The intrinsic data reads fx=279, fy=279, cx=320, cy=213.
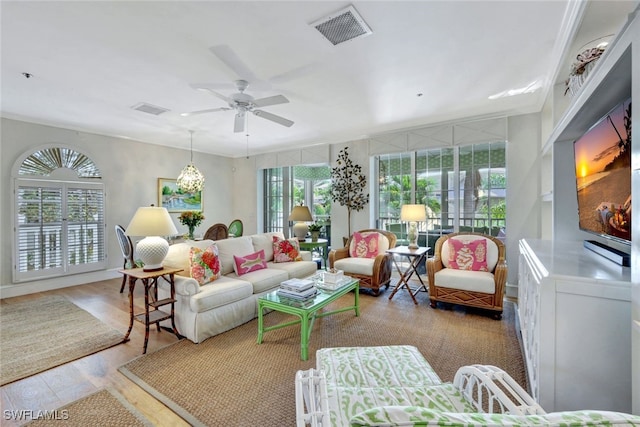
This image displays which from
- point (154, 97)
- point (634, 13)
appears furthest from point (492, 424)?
point (154, 97)

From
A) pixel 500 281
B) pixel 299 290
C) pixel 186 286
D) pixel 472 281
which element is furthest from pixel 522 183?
pixel 186 286

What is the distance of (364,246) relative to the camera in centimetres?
447

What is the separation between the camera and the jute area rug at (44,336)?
2352 millimetres

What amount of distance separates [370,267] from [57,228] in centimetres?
504

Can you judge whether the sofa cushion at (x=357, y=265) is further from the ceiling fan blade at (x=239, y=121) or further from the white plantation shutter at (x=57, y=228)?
the white plantation shutter at (x=57, y=228)

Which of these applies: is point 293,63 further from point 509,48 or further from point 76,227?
point 76,227

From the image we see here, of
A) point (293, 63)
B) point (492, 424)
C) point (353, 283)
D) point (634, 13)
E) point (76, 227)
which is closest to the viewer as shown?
point (492, 424)

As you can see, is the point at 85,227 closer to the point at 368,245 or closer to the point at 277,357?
the point at 277,357

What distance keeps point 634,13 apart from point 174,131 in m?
5.44

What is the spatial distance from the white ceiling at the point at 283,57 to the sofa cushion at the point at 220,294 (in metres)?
2.15

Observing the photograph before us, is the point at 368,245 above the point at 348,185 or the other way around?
the other way around

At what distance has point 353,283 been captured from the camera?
10.5 feet

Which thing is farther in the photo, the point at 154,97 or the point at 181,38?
the point at 154,97

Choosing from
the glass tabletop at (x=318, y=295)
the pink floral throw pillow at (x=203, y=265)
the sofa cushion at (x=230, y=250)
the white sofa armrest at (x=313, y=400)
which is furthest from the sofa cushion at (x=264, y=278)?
the white sofa armrest at (x=313, y=400)
